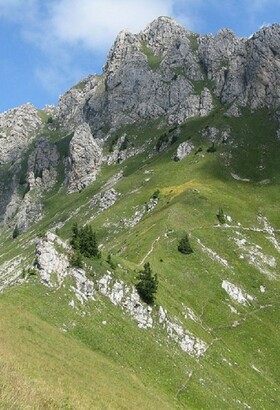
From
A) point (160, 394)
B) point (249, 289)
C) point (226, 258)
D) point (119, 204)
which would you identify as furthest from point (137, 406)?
point (119, 204)

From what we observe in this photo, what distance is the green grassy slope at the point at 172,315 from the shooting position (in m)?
32.9

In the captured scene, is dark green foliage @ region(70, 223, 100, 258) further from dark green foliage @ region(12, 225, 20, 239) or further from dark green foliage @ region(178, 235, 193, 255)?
dark green foliage @ region(12, 225, 20, 239)

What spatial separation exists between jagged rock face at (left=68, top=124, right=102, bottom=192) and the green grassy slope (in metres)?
48.5

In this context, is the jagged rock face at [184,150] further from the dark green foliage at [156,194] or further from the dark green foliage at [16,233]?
the dark green foliage at [16,233]

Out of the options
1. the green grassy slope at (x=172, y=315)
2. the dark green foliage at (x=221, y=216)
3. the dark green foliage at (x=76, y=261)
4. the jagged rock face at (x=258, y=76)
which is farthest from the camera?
the jagged rock face at (x=258, y=76)

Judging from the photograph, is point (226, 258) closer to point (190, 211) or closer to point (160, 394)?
point (190, 211)

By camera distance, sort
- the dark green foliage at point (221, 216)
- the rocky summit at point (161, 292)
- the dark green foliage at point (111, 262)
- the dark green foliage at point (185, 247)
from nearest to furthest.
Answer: the rocky summit at point (161, 292)
the dark green foliage at point (111, 262)
the dark green foliage at point (185, 247)
the dark green foliage at point (221, 216)

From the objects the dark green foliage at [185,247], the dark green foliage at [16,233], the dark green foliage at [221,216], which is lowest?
the dark green foliage at [16,233]

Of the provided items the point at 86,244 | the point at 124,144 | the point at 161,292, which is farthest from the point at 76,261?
the point at 124,144

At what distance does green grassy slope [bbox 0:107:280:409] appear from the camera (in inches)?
1294

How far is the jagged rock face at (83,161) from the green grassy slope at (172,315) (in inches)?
1909

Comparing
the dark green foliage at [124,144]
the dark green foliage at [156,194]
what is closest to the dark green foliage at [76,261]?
the dark green foliage at [156,194]

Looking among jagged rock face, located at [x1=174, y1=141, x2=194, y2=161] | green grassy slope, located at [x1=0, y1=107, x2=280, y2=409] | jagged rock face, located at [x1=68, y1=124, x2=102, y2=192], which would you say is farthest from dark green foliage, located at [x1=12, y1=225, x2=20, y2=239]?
jagged rock face, located at [x1=174, y1=141, x2=194, y2=161]

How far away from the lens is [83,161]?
18975cm
